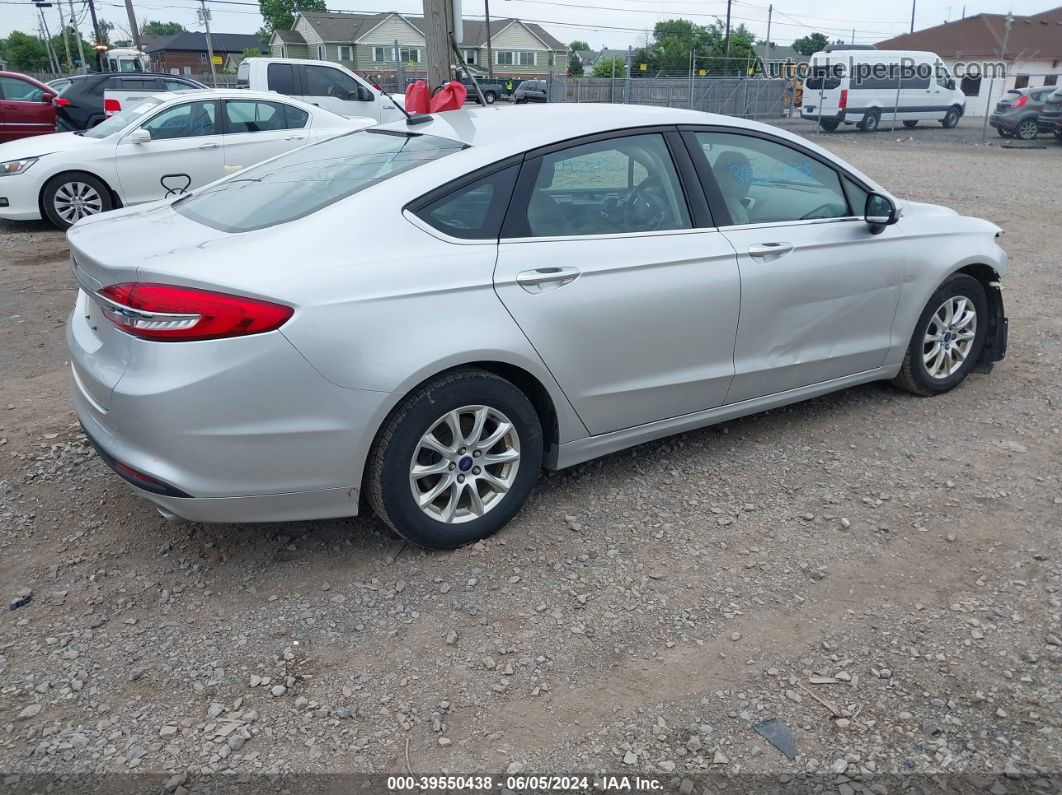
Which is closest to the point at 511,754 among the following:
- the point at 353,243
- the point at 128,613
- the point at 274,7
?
the point at 128,613

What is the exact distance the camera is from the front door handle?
129 inches

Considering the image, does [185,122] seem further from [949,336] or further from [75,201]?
[949,336]

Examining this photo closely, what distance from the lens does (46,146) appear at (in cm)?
962

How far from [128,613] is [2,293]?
Answer: 534 cm

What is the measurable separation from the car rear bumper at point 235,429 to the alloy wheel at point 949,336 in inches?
130

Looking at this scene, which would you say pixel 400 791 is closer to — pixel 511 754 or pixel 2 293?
pixel 511 754

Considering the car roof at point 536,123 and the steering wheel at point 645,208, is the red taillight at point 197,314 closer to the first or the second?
the car roof at point 536,123

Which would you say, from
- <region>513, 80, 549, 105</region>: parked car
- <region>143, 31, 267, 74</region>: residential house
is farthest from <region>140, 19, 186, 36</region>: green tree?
<region>513, 80, 549, 105</region>: parked car

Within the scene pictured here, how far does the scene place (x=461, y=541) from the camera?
3.38m

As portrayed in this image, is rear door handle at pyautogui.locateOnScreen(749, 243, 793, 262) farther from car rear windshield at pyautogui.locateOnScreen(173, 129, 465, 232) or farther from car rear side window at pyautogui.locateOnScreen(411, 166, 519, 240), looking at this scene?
car rear windshield at pyautogui.locateOnScreen(173, 129, 465, 232)

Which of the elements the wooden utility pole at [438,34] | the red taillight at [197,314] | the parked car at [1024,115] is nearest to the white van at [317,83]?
the wooden utility pole at [438,34]

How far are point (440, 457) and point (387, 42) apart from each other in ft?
240

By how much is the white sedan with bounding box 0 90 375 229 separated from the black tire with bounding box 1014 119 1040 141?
21.0m

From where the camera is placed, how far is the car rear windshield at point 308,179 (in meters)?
3.27
